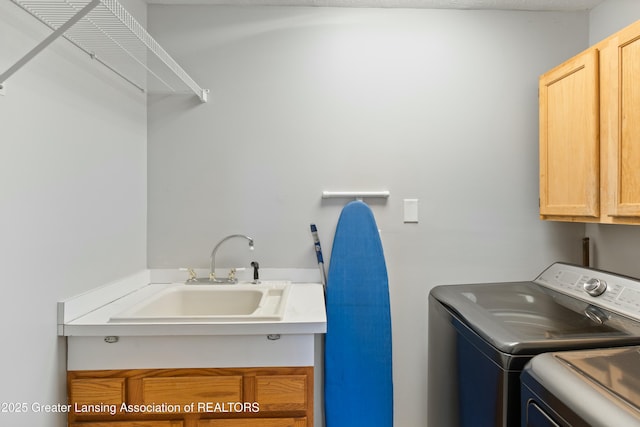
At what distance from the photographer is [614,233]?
1841 mm

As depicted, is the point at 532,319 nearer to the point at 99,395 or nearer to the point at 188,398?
the point at 188,398

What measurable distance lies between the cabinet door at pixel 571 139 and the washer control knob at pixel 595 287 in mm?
271

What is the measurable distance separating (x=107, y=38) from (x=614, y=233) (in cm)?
244

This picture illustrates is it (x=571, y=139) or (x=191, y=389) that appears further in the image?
(x=571, y=139)

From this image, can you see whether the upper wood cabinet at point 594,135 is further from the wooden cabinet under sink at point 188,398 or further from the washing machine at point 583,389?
the wooden cabinet under sink at point 188,398

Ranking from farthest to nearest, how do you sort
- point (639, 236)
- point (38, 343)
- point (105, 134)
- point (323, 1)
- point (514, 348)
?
point (323, 1), point (639, 236), point (105, 134), point (38, 343), point (514, 348)

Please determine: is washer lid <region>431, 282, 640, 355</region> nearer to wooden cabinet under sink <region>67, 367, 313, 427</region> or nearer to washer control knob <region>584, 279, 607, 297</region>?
washer control knob <region>584, 279, 607, 297</region>

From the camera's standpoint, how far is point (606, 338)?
3.64ft

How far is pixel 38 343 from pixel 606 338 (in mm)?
1770

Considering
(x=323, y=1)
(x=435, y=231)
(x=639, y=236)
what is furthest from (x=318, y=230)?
(x=639, y=236)

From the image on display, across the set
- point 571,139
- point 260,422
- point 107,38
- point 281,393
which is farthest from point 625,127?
point 107,38

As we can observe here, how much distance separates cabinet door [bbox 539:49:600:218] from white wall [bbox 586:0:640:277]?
0.35 m

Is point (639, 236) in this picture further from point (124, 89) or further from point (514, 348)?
point (124, 89)

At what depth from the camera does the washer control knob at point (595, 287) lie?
1.44m
